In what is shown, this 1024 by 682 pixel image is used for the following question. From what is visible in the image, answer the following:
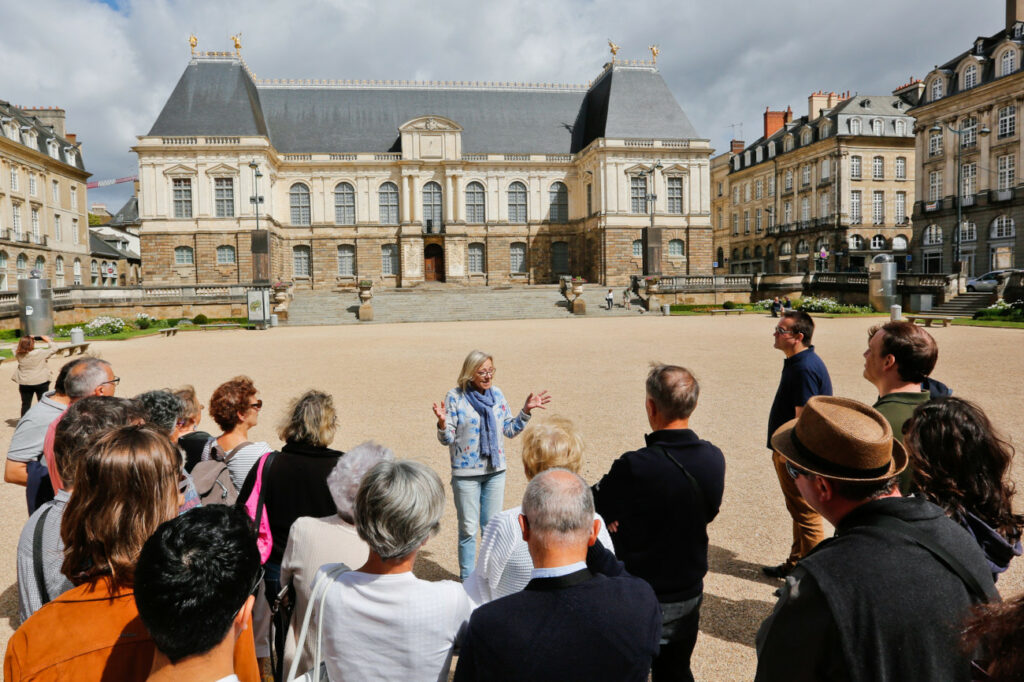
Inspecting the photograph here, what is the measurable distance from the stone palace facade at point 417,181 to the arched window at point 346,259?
0.09m

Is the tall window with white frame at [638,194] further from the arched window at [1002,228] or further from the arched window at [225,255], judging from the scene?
the arched window at [225,255]

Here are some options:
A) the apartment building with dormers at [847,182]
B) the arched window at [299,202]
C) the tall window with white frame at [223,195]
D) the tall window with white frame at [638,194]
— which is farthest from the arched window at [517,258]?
the apartment building with dormers at [847,182]

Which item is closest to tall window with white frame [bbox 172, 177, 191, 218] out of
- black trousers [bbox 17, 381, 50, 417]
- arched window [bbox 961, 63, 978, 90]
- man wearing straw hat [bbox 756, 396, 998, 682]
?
black trousers [bbox 17, 381, 50, 417]

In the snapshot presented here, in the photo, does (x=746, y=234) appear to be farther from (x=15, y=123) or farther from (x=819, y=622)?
(x=819, y=622)

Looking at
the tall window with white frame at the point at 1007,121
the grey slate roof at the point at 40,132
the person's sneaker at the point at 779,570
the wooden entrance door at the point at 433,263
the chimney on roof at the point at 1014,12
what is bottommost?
the person's sneaker at the point at 779,570

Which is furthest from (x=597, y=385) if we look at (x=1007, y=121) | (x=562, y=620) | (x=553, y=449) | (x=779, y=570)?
(x=1007, y=121)

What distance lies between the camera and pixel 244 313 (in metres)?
32.5

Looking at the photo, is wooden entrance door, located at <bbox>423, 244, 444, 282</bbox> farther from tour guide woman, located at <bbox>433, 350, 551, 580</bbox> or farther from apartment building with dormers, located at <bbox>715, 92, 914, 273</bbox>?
tour guide woman, located at <bbox>433, 350, 551, 580</bbox>

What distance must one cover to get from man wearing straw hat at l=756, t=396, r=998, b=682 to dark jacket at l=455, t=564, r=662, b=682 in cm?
37

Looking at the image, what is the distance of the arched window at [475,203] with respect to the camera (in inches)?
1748

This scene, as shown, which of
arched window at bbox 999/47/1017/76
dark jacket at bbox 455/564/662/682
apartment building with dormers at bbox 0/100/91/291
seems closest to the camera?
dark jacket at bbox 455/564/662/682

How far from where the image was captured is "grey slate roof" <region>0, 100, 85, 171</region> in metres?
40.0

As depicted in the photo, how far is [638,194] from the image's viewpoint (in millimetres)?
41938

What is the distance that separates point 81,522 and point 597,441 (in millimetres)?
6462
